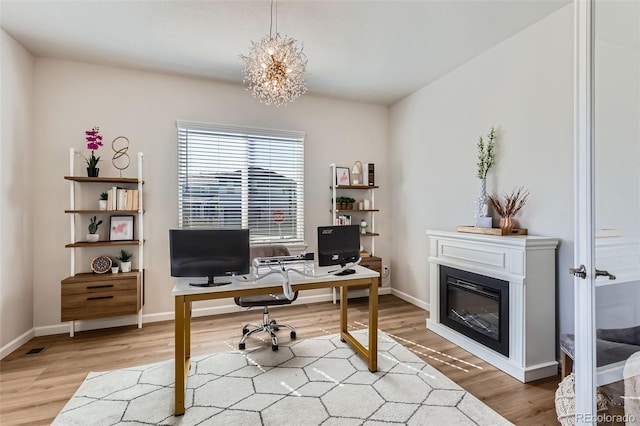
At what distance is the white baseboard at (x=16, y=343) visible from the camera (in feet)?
8.75

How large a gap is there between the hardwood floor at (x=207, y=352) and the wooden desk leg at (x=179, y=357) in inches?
32.6

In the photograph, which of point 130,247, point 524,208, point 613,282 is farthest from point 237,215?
point 613,282

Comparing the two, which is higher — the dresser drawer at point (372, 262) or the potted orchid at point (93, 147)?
the potted orchid at point (93, 147)

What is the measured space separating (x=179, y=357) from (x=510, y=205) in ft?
9.87

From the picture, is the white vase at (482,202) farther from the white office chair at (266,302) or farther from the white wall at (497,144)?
the white office chair at (266,302)

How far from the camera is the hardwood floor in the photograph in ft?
6.56

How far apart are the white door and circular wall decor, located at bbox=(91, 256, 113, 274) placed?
4.08 metres

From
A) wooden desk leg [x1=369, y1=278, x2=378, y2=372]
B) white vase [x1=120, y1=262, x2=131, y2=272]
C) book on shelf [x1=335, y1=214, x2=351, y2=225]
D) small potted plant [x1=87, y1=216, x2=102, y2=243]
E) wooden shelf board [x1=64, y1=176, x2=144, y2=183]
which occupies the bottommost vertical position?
wooden desk leg [x1=369, y1=278, x2=378, y2=372]

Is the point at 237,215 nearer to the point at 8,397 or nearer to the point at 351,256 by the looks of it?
the point at 351,256

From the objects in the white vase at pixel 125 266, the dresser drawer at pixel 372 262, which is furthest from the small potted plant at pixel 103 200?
the dresser drawer at pixel 372 262

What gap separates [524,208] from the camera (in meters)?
2.73

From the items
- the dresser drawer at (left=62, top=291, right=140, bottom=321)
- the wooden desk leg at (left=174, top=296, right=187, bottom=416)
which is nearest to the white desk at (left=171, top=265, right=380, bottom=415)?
the wooden desk leg at (left=174, top=296, right=187, bottom=416)

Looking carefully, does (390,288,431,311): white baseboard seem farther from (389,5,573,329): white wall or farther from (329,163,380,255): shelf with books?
(329,163,380,255): shelf with books

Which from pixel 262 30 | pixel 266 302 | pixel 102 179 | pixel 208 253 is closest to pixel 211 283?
pixel 208 253
